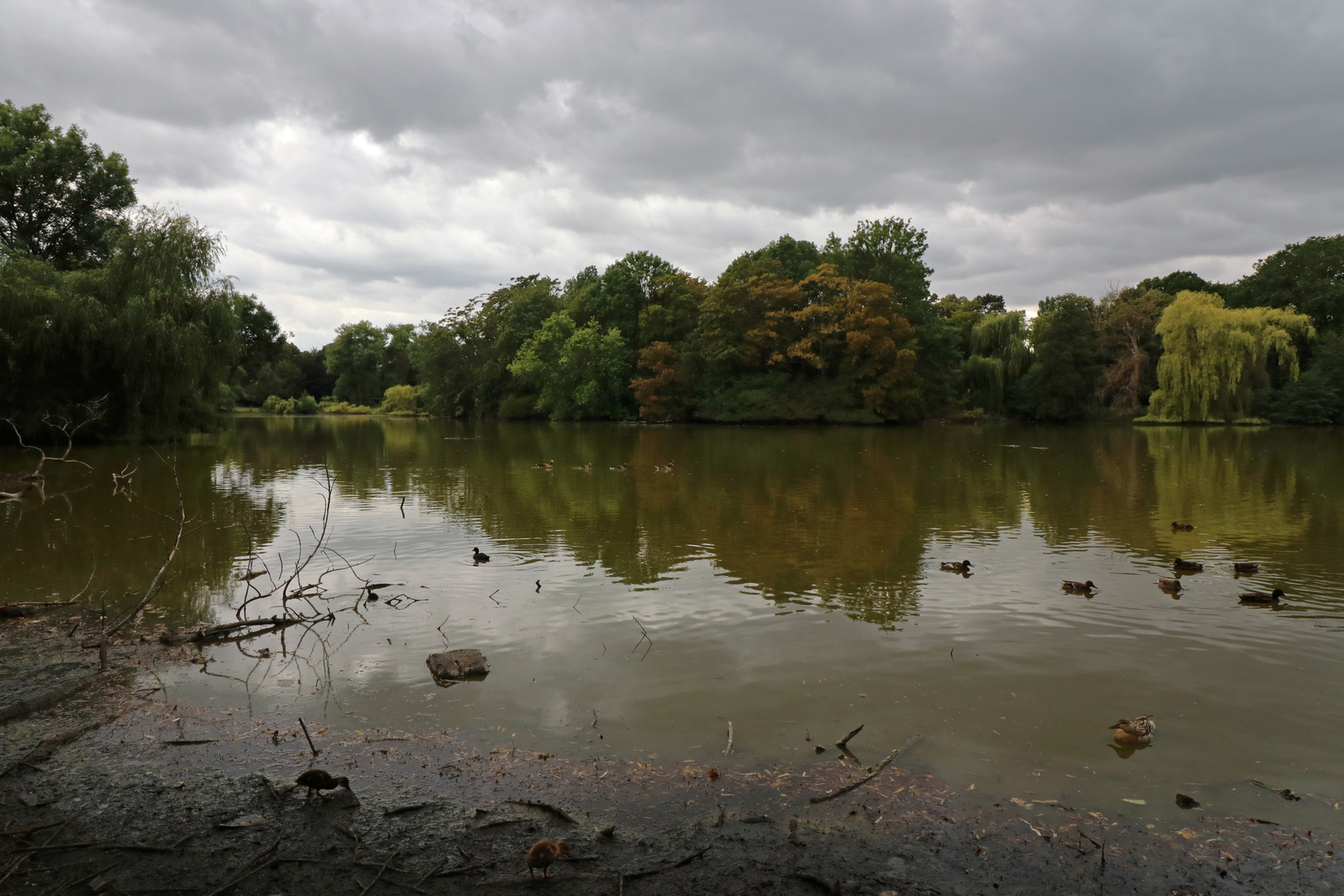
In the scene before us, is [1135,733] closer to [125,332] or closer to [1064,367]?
[125,332]

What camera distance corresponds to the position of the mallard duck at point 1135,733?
16.2 feet

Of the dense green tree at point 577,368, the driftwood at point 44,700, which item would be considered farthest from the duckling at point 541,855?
the dense green tree at point 577,368

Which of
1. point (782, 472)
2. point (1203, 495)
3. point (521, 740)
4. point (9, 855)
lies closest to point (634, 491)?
point (782, 472)

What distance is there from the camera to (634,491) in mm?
18344

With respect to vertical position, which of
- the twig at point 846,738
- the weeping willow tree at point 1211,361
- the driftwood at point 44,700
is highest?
the weeping willow tree at point 1211,361

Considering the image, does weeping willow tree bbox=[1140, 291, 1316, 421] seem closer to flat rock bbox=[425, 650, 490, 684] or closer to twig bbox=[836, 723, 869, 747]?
twig bbox=[836, 723, 869, 747]

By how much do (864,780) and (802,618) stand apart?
3.51m

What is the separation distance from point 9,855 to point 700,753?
129 inches

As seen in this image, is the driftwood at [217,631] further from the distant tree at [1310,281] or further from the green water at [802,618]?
the distant tree at [1310,281]

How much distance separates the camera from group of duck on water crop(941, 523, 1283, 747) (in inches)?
195

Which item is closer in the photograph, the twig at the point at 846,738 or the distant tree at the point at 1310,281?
the twig at the point at 846,738

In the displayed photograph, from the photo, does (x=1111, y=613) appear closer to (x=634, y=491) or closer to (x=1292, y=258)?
(x=634, y=491)

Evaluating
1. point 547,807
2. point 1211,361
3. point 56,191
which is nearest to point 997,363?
point 1211,361

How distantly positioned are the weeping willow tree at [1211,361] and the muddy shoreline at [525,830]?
5307 centimetres
